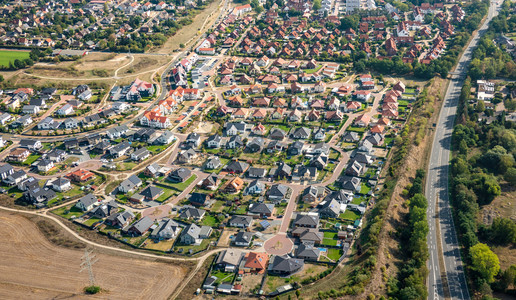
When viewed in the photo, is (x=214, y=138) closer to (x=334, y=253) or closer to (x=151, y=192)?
(x=151, y=192)

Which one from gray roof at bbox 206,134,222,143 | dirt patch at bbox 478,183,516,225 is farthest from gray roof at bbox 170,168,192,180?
dirt patch at bbox 478,183,516,225

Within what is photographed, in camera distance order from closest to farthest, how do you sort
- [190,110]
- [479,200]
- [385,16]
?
1. [479,200]
2. [190,110]
3. [385,16]

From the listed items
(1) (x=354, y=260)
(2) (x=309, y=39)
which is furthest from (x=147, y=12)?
(1) (x=354, y=260)

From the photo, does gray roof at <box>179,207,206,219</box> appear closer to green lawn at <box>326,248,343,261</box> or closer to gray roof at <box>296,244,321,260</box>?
gray roof at <box>296,244,321,260</box>

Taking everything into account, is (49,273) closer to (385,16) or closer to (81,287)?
(81,287)

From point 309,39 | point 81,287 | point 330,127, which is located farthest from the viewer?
point 309,39
